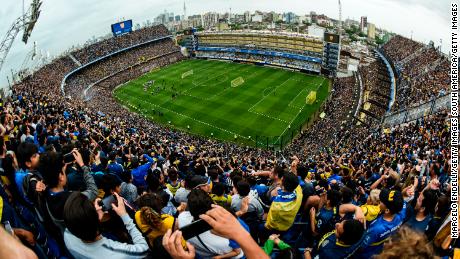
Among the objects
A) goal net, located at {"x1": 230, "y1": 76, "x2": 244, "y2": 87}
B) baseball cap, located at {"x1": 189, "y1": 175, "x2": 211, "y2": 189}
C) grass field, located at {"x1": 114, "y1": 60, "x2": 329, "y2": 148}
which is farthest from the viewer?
goal net, located at {"x1": 230, "y1": 76, "x2": 244, "y2": 87}

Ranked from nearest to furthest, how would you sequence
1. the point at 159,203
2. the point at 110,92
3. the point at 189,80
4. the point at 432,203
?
the point at 159,203
the point at 432,203
the point at 110,92
the point at 189,80

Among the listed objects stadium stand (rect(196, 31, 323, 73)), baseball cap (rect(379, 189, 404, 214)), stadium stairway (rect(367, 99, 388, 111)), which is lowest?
stadium stairway (rect(367, 99, 388, 111))

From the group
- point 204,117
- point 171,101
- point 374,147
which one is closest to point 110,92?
point 171,101

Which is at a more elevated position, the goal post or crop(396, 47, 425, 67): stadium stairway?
crop(396, 47, 425, 67): stadium stairway

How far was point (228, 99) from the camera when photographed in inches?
2120

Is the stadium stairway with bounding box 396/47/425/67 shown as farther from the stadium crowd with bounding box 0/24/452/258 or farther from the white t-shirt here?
the white t-shirt

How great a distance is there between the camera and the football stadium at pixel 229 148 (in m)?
4.49

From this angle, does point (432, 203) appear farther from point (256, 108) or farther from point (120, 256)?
point (256, 108)

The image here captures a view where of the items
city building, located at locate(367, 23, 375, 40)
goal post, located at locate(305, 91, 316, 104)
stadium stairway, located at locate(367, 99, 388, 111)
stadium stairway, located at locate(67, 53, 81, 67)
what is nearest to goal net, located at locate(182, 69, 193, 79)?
stadium stairway, located at locate(67, 53, 81, 67)

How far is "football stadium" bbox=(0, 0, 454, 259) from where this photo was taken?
4488 mm

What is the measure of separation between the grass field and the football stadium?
370 millimetres

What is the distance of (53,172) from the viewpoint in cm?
514

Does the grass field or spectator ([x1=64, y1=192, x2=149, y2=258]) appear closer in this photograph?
spectator ([x1=64, y1=192, x2=149, y2=258])

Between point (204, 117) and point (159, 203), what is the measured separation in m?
42.1
